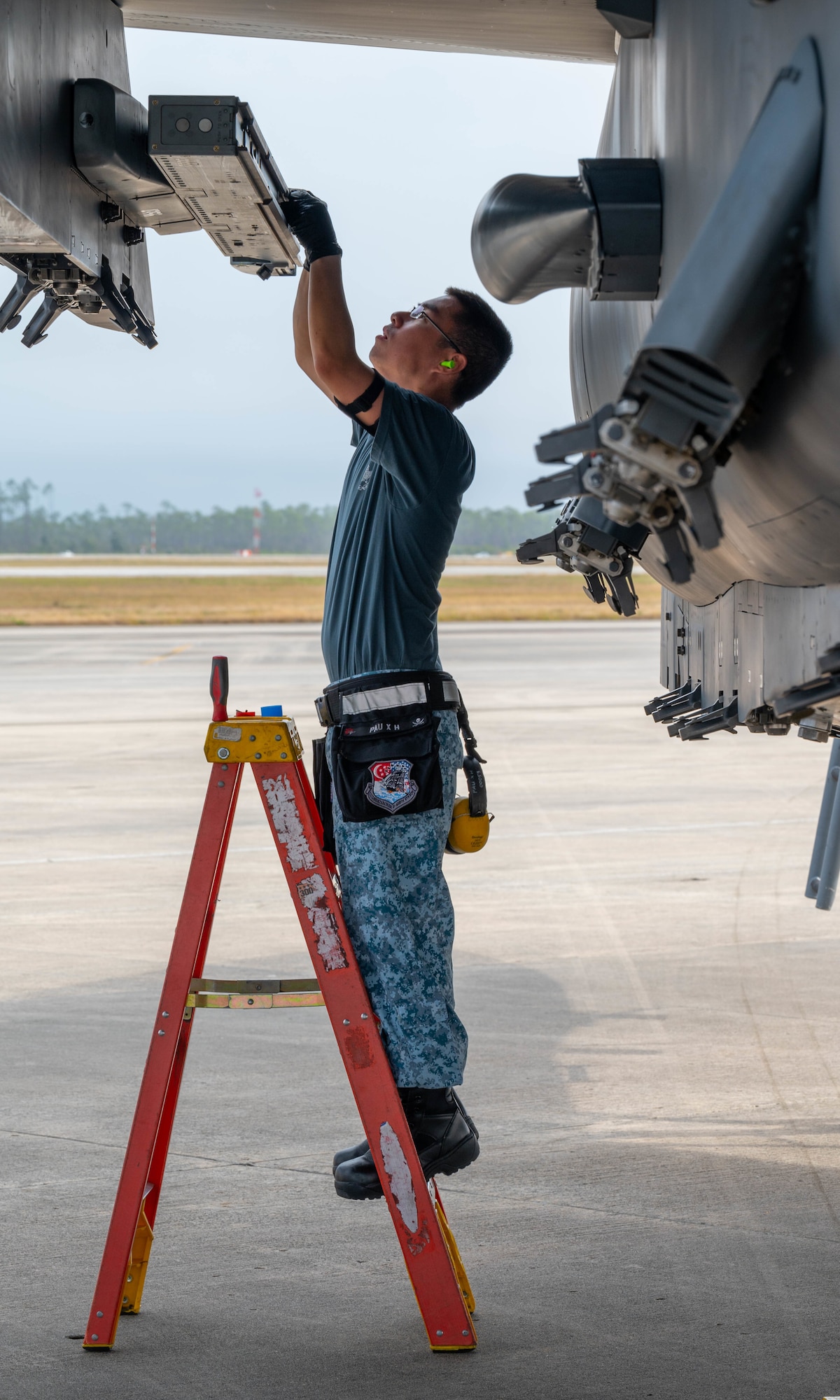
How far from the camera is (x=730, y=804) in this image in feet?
33.1

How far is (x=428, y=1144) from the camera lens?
297 cm

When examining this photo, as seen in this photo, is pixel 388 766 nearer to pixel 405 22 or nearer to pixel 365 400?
→ pixel 365 400

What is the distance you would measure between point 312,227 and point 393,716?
1076mm

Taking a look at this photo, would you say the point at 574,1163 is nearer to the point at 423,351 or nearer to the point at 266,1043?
the point at 266,1043

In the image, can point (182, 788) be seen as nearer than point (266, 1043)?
No

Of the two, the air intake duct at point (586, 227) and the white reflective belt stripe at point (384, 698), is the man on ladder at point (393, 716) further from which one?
the air intake duct at point (586, 227)

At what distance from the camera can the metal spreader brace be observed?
2.85 meters

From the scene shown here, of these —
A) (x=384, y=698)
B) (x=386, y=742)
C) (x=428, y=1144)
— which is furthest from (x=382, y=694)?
(x=428, y=1144)

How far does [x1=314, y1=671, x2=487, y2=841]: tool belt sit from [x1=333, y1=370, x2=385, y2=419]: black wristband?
1.89ft

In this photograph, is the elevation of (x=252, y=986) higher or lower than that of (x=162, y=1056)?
higher

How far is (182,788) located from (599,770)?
11.5 feet

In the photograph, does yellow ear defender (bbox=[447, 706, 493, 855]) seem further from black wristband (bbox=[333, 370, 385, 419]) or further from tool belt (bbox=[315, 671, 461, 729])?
black wristband (bbox=[333, 370, 385, 419])

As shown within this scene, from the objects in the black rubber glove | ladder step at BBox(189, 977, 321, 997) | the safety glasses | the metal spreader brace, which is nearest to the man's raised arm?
the black rubber glove

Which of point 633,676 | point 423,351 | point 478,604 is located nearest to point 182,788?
point 423,351
